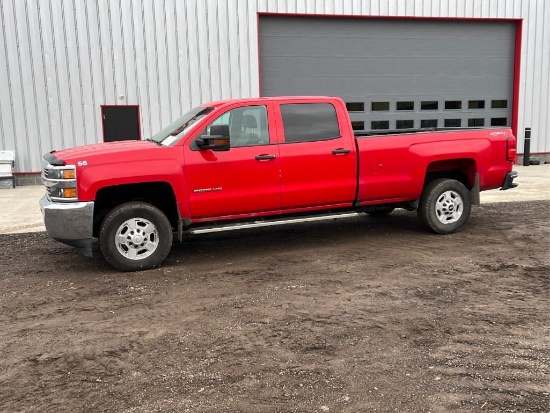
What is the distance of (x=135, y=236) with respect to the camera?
222 inches

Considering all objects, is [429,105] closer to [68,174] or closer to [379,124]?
[379,124]

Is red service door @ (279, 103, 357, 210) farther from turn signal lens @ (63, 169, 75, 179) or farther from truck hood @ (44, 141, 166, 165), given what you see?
turn signal lens @ (63, 169, 75, 179)

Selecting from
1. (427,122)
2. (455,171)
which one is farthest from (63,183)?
(427,122)

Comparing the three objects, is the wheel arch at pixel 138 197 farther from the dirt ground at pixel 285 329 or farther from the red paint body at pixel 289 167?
the dirt ground at pixel 285 329

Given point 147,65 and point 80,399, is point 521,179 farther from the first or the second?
point 80,399

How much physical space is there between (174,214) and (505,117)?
13.7 meters

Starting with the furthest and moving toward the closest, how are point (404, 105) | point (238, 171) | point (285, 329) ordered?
point (404, 105)
point (238, 171)
point (285, 329)

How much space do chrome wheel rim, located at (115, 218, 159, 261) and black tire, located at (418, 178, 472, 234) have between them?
3.74 meters

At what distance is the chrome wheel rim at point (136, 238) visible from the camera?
5602 mm

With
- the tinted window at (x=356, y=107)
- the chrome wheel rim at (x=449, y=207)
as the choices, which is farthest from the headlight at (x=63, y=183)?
the tinted window at (x=356, y=107)

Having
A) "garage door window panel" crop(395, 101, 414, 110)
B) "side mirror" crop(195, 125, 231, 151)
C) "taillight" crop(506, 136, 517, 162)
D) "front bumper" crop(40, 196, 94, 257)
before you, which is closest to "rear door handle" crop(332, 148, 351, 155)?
"side mirror" crop(195, 125, 231, 151)

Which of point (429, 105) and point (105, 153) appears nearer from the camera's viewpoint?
point (105, 153)

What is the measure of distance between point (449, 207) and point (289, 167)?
254cm

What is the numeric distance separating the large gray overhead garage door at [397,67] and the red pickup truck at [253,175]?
8.05m
